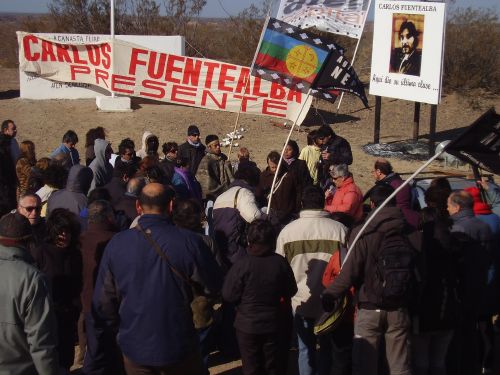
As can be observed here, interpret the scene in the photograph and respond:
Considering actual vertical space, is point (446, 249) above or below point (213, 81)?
below

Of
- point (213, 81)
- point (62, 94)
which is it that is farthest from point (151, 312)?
point (62, 94)

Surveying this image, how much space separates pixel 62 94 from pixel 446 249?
14572 millimetres

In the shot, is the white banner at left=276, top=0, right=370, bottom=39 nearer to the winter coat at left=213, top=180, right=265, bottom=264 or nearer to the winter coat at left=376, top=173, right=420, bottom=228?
the winter coat at left=376, top=173, right=420, bottom=228

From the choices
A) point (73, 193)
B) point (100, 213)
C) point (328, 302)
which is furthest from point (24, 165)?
point (328, 302)

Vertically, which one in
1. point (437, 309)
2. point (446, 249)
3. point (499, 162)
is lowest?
point (437, 309)

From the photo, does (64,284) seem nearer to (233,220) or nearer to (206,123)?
(233,220)

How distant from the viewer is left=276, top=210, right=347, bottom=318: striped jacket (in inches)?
215

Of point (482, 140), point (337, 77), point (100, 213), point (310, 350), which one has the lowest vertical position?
point (310, 350)

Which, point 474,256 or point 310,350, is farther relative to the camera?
point 310,350

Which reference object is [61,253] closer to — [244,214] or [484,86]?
[244,214]

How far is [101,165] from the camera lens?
8.78 m

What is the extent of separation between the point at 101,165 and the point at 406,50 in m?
7.75

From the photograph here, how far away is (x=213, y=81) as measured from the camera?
16.3 m

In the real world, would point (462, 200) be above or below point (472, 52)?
below
